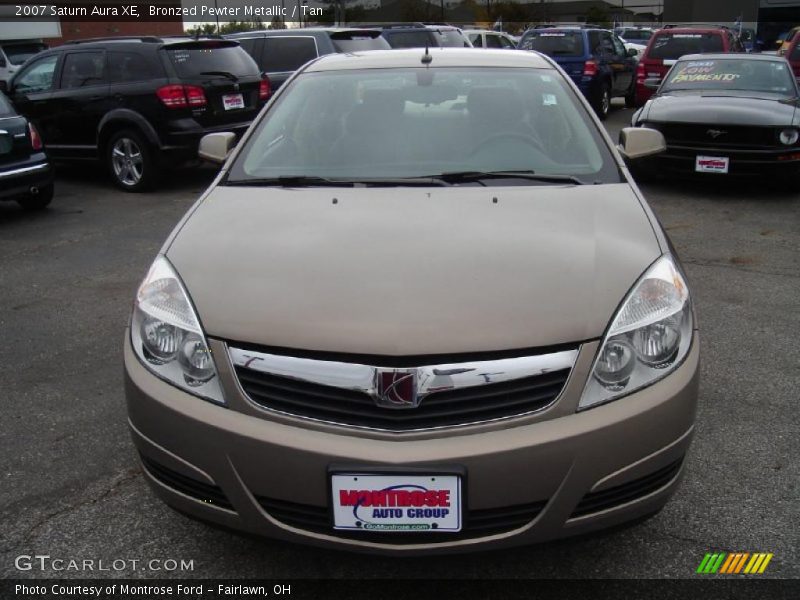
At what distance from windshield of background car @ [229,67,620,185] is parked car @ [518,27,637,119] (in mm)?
12102

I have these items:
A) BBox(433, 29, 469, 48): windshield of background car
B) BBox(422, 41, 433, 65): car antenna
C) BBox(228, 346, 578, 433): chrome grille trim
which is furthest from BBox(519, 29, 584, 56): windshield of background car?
BBox(228, 346, 578, 433): chrome grille trim

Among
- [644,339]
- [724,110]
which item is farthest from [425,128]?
[724,110]

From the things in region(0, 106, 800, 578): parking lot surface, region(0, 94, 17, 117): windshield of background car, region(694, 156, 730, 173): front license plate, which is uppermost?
region(0, 94, 17, 117): windshield of background car

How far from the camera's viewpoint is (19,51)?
20.0 m

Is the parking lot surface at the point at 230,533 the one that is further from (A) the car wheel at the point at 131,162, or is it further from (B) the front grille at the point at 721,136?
(A) the car wheel at the point at 131,162

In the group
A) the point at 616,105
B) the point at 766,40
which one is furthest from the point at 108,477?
the point at 766,40

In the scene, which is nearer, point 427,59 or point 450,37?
point 427,59

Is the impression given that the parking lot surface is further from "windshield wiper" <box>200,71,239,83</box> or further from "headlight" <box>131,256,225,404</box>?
"windshield wiper" <box>200,71,239,83</box>

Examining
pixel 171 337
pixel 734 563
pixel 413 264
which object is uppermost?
pixel 413 264

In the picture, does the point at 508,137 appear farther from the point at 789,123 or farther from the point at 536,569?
the point at 789,123

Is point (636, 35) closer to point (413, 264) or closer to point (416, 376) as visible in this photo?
point (413, 264)

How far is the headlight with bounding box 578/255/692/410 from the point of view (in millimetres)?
2250

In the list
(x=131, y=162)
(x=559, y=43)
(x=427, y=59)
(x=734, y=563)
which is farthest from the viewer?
(x=559, y=43)

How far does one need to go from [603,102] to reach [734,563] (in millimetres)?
14493
